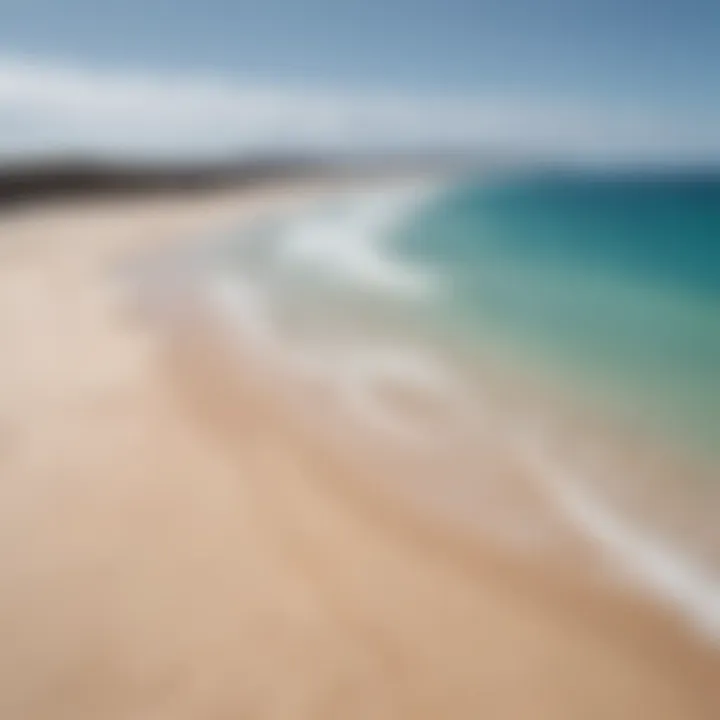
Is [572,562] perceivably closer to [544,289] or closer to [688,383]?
[688,383]

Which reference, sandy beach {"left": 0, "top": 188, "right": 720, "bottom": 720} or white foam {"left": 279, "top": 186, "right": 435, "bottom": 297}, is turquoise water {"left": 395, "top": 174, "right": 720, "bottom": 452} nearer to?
white foam {"left": 279, "top": 186, "right": 435, "bottom": 297}

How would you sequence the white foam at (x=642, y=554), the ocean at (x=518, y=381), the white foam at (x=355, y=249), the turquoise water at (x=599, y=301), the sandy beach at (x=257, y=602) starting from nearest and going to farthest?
the sandy beach at (x=257, y=602) < the white foam at (x=642, y=554) < the ocean at (x=518, y=381) < the turquoise water at (x=599, y=301) < the white foam at (x=355, y=249)

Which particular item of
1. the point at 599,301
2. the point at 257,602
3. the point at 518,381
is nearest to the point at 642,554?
the point at 257,602

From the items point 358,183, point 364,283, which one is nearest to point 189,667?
point 364,283

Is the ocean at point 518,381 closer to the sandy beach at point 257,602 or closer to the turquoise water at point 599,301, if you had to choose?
the turquoise water at point 599,301

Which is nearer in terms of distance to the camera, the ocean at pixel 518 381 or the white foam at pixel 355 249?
the ocean at pixel 518 381

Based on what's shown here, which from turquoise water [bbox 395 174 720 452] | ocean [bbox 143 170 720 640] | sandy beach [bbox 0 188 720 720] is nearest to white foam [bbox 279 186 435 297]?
ocean [bbox 143 170 720 640]

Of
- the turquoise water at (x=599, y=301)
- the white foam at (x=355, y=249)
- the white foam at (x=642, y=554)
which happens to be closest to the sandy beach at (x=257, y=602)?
the white foam at (x=642, y=554)
